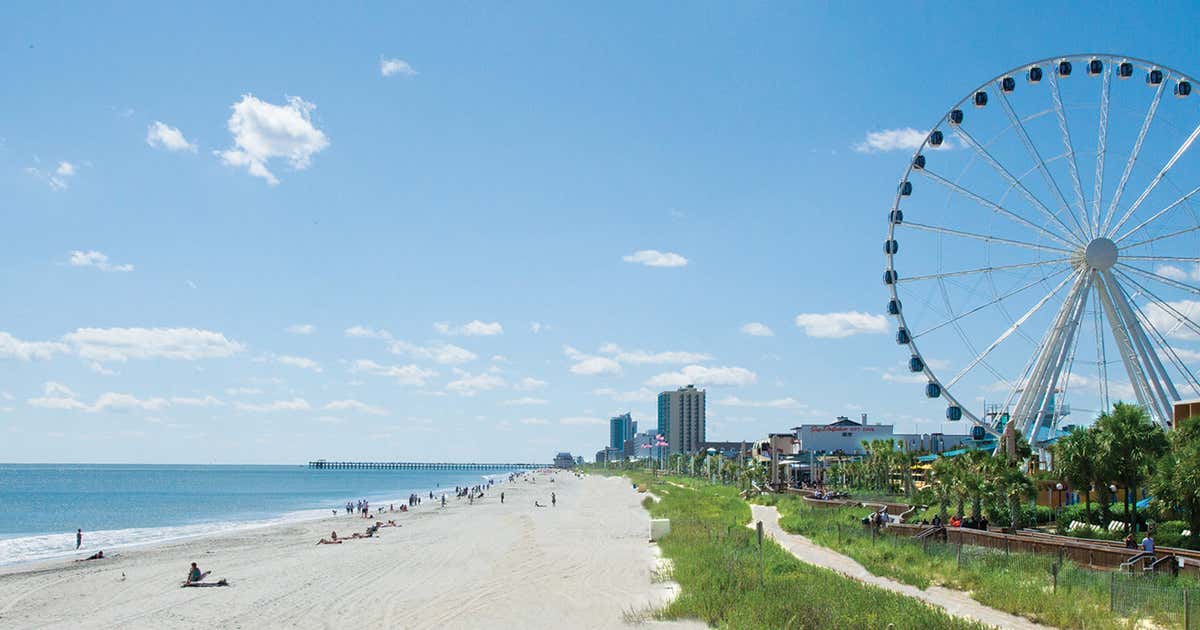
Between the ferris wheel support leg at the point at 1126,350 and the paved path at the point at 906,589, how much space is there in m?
15.0

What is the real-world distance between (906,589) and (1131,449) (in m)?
13.3

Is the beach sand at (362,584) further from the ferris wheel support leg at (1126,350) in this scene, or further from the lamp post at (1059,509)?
the ferris wheel support leg at (1126,350)

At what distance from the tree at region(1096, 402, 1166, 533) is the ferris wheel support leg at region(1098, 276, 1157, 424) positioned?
6702 mm

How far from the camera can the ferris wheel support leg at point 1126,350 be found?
37344 mm

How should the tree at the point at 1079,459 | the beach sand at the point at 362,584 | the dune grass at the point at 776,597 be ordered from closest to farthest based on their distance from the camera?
1. the dune grass at the point at 776,597
2. the beach sand at the point at 362,584
3. the tree at the point at 1079,459

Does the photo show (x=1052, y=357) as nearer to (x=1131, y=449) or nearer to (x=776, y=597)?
(x=1131, y=449)

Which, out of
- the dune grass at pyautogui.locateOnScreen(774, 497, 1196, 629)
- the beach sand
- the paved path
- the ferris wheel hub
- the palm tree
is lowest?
the beach sand

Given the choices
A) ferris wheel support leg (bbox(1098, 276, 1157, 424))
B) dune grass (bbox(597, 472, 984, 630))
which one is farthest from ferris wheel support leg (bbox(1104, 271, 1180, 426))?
dune grass (bbox(597, 472, 984, 630))

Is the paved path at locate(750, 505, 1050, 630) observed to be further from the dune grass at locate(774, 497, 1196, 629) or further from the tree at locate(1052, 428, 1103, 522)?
the tree at locate(1052, 428, 1103, 522)

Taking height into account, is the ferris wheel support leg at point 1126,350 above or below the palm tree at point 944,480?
above

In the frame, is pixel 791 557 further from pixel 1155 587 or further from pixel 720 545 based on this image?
pixel 1155 587

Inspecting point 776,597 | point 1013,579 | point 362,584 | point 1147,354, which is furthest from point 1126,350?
point 362,584

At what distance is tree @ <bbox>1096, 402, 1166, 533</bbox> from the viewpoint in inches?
1190

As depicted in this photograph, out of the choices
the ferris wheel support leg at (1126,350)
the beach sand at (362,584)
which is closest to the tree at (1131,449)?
the ferris wheel support leg at (1126,350)
